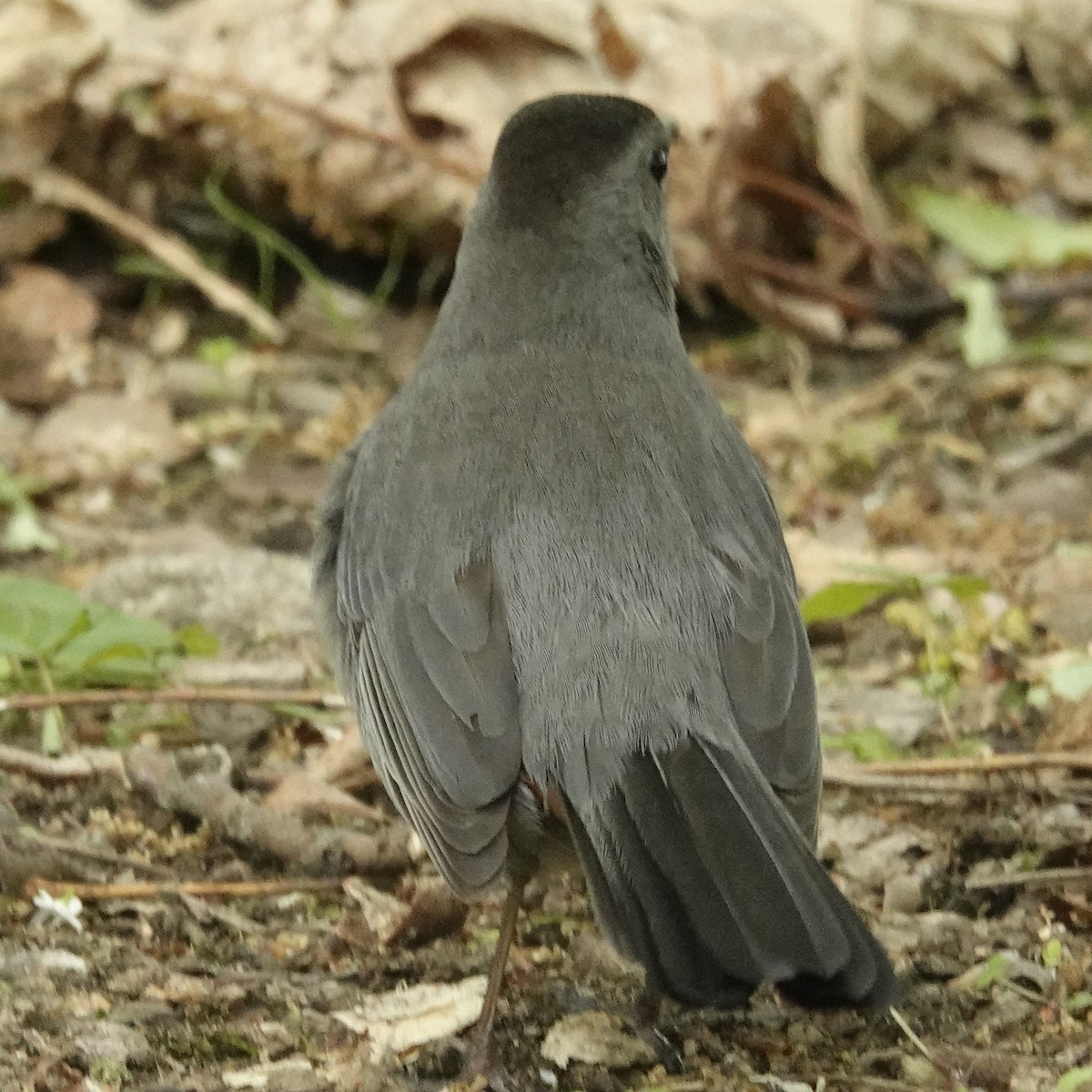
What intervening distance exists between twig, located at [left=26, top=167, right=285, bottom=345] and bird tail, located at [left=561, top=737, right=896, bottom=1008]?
3970mm

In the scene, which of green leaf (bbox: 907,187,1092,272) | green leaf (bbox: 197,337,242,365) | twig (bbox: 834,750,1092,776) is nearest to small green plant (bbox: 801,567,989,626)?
twig (bbox: 834,750,1092,776)

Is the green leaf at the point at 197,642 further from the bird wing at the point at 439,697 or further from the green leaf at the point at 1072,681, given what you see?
the green leaf at the point at 1072,681

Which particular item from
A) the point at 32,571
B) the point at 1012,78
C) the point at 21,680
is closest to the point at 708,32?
the point at 1012,78

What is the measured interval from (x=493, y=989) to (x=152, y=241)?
13.5ft

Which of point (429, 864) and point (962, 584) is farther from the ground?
point (962, 584)

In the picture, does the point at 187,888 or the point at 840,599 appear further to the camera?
the point at 840,599

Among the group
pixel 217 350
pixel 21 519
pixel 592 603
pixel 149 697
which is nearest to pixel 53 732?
pixel 149 697

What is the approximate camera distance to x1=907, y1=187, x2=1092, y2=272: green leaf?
683 cm

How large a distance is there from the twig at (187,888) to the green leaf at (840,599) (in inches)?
52.6

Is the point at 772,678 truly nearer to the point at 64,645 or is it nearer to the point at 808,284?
the point at 64,645

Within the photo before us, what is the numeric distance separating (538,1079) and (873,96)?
5.02 metres

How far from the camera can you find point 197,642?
4574 mm

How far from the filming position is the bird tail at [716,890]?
2652mm

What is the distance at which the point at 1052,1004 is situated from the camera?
3.24 m
